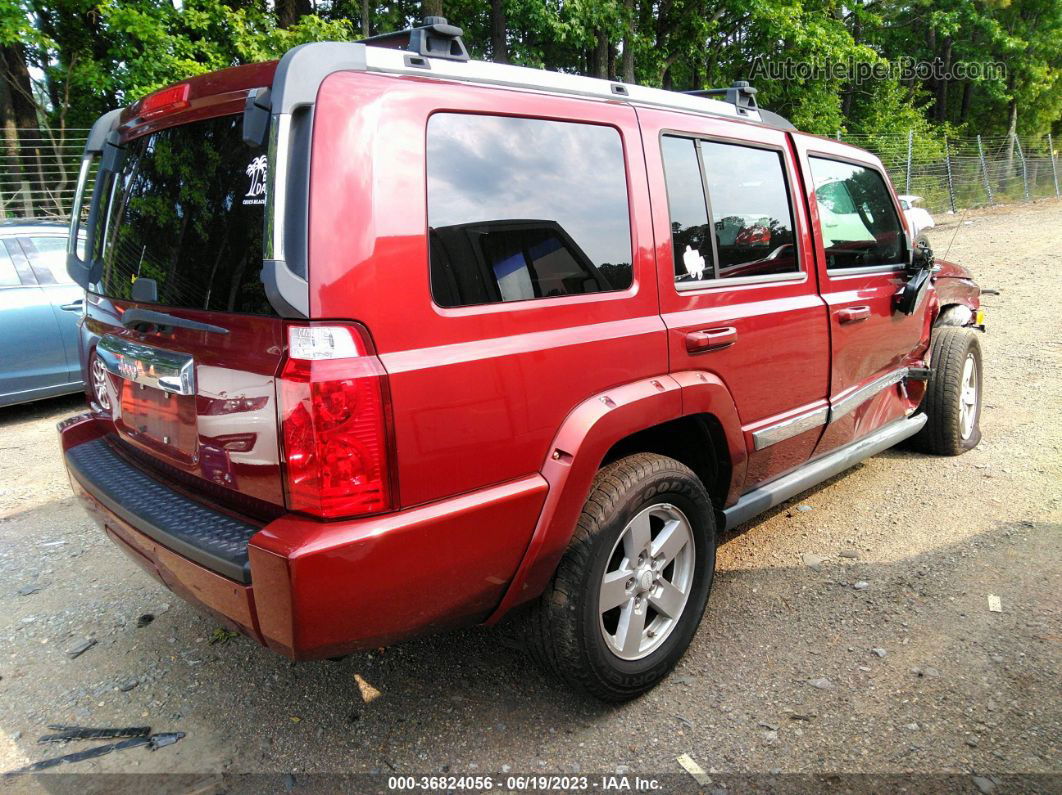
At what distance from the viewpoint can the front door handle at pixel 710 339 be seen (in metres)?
2.63

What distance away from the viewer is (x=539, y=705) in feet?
8.48

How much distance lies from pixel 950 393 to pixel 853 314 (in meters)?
1.57

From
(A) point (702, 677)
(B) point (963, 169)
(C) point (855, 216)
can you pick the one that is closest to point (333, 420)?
(A) point (702, 677)

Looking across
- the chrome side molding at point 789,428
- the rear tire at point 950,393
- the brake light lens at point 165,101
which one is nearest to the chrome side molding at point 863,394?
the chrome side molding at point 789,428

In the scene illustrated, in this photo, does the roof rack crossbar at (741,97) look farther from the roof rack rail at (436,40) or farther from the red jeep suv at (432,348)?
the roof rack rail at (436,40)

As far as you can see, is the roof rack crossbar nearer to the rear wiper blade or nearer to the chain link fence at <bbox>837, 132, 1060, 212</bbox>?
the rear wiper blade

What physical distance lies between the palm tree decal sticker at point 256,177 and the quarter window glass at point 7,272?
210 inches

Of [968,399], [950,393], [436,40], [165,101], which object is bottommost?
[968,399]

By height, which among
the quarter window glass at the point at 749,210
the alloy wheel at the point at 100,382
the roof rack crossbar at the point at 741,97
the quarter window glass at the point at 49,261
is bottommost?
the alloy wheel at the point at 100,382

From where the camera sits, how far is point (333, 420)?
180 centimetres

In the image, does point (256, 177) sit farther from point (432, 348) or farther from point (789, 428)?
point (789, 428)

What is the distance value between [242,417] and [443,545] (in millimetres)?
626

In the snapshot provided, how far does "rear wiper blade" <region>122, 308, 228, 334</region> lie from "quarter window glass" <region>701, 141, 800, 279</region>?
5.95 feet

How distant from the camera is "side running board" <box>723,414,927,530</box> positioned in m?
3.05
